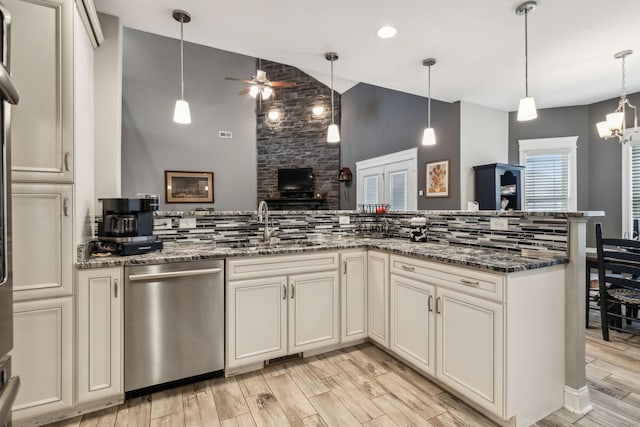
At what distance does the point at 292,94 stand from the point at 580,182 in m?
5.70

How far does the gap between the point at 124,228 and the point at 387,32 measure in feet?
8.34

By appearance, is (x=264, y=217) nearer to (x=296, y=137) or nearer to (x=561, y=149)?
(x=296, y=137)

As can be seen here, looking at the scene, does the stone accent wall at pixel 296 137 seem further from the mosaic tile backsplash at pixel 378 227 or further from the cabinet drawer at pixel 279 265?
the cabinet drawer at pixel 279 265

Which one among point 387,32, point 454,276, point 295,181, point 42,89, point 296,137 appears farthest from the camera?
point 296,137

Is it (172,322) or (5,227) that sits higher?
(5,227)

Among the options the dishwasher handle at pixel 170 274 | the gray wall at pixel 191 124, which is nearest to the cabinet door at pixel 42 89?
the dishwasher handle at pixel 170 274

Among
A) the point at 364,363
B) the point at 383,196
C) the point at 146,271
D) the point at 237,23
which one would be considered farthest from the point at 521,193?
the point at 146,271

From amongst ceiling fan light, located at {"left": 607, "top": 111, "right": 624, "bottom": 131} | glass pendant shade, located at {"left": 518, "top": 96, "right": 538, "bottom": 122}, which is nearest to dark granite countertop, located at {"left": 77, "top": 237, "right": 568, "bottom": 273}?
glass pendant shade, located at {"left": 518, "top": 96, "right": 538, "bottom": 122}

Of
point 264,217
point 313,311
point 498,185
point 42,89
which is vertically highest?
point 42,89

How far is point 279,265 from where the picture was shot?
2264mm

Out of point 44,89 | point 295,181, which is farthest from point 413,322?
point 295,181

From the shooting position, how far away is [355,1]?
2250mm

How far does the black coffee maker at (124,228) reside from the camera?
1966mm

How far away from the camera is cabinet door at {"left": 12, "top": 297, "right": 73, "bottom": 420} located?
1587mm
